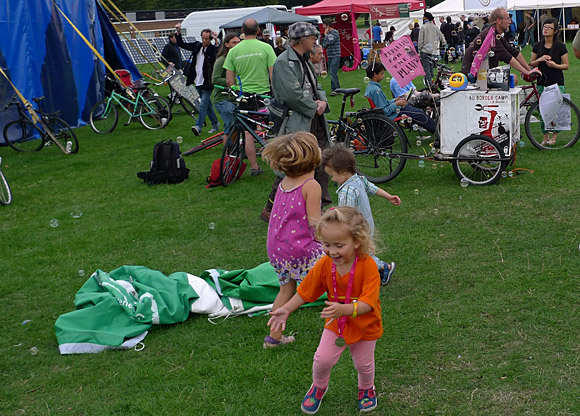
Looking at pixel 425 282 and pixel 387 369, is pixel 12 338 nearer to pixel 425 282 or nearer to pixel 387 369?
pixel 387 369

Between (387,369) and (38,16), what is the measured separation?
489 inches

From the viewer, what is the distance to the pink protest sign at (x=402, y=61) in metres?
8.14

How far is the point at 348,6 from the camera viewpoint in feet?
79.4

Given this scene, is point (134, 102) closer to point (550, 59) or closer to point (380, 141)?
point (380, 141)

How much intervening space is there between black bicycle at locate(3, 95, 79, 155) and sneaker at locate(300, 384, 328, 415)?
9.61m

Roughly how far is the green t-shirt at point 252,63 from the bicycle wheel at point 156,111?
215 inches

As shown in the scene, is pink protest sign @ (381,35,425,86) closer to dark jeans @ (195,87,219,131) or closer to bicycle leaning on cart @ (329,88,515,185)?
bicycle leaning on cart @ (329,88,515,185)

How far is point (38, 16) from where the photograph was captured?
13.5 metres

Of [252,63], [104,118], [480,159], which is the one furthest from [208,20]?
[480,159]

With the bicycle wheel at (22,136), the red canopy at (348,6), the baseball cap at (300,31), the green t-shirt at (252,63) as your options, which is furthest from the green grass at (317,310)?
the red canopy at (348,6)

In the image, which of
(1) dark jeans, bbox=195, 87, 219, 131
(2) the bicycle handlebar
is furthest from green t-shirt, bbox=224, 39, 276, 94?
(1) dark jeans, bbox=195, 87, 219, 131

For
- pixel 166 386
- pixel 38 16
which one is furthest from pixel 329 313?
pixel 38 16

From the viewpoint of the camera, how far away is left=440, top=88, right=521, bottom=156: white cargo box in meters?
7.05

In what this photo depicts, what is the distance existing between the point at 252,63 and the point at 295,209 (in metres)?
5.13
